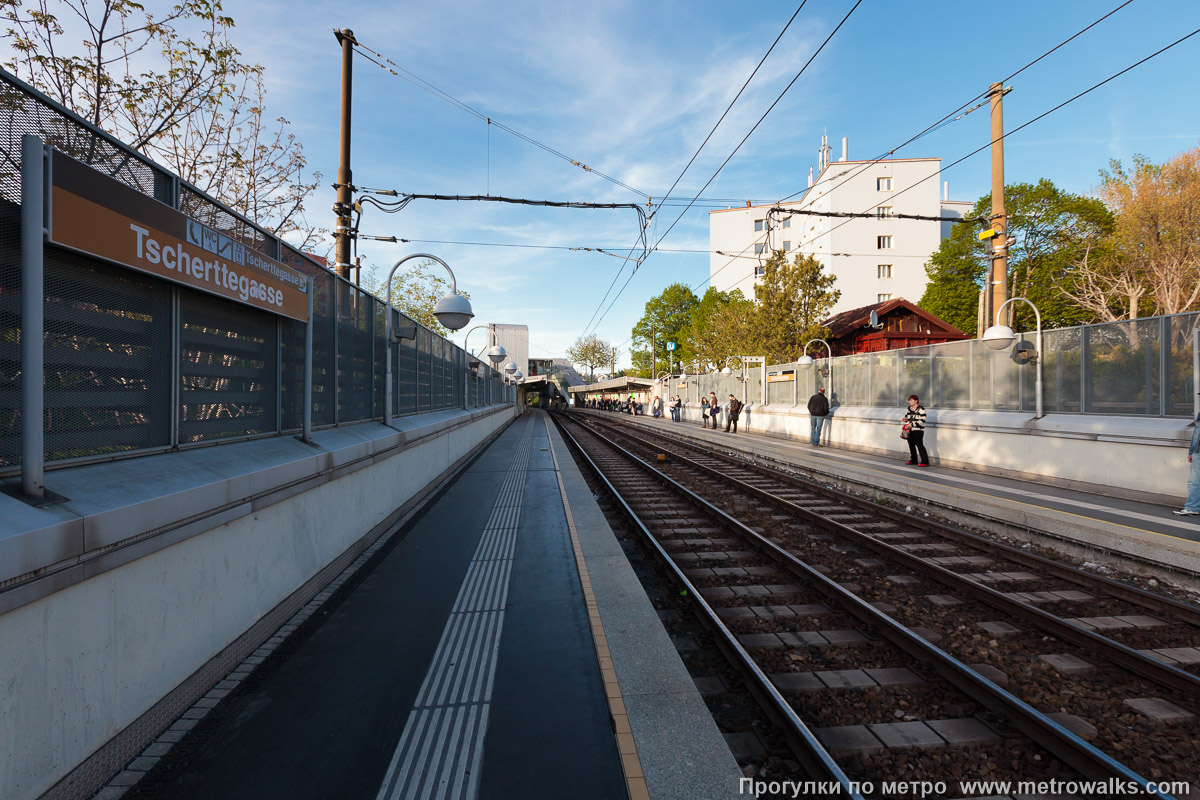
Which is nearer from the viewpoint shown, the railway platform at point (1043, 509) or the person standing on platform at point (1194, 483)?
the railway platform at point (1043, 509)

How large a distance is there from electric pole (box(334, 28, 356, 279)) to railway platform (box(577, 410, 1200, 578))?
10508 mm

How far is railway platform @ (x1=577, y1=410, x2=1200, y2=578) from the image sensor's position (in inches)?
250

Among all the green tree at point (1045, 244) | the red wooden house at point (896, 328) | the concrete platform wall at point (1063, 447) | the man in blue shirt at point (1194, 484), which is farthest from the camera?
the green tree at point (1045, 244)

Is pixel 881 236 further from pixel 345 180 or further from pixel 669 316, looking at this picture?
pixel 345 180

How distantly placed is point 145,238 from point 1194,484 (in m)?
11.6

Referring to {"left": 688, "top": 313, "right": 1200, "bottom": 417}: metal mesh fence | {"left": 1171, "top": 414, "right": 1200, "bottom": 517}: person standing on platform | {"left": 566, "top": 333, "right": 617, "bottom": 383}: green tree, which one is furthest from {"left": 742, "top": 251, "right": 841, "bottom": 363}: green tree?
{"left": 566, "top": 333, "right": 617, "bottom": 383}: green tree

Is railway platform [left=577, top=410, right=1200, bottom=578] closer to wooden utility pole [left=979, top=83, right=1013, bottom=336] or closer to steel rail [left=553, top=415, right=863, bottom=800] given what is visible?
wooden utility pole [left=979, top=83, right=1013, bottom=336]

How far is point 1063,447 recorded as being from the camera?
10422mm

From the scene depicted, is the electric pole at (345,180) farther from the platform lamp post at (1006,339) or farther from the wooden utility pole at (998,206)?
the wooden utility pole at (998,206)

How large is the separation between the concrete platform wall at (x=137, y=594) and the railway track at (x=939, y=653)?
10.9 ft

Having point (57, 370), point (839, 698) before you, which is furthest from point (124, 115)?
point (839, 698)

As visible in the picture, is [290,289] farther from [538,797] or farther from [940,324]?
[940,324]

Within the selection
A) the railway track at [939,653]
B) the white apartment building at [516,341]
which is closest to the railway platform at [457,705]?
the railway track at [939,653]

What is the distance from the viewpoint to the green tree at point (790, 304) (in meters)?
32.6
